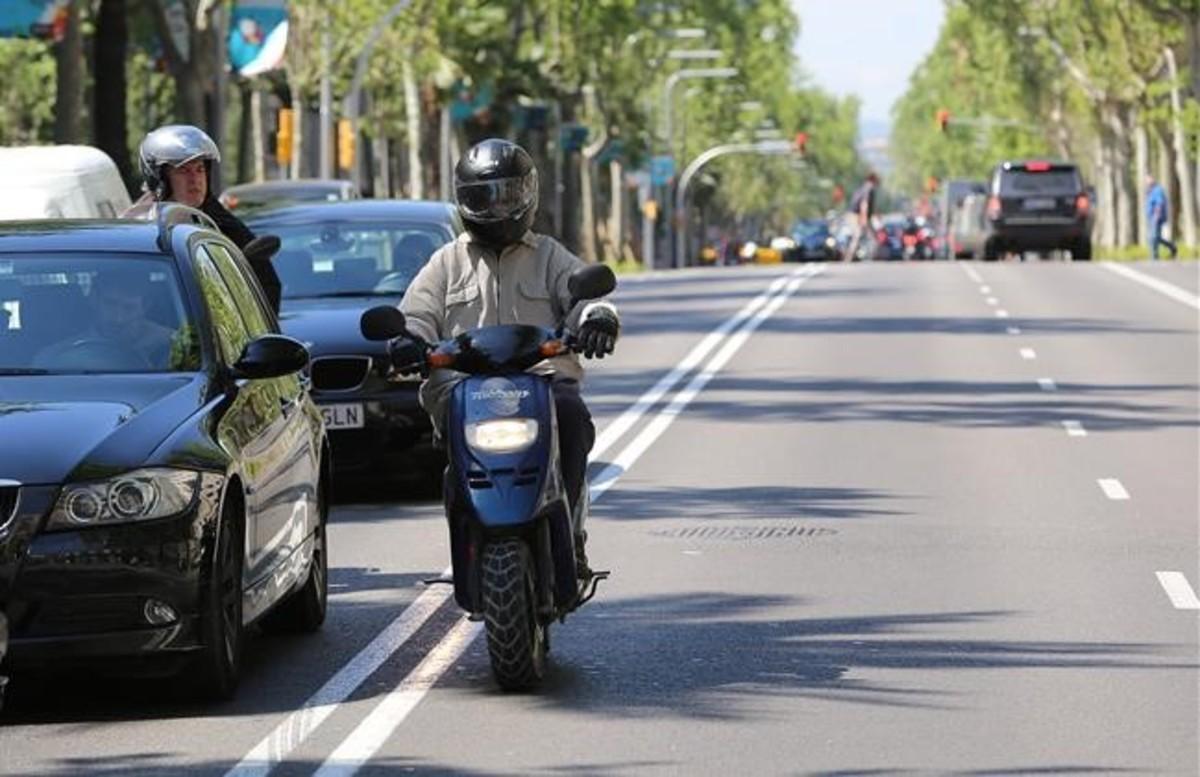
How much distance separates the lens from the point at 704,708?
34.8 ft

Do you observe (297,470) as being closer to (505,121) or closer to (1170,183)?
(505,121)

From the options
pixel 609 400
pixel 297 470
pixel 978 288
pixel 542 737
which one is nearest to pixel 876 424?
pixel 609 400

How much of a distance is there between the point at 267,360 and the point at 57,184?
29.9 ft

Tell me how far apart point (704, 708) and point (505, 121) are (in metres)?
70.5

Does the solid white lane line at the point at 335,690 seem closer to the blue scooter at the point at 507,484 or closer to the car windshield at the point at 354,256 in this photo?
the blue scooter at the point at 507,484

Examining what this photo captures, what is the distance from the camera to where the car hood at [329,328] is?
18.4m

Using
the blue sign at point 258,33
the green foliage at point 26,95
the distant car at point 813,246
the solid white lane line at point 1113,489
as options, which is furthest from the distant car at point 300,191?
the distant car at point 813,246

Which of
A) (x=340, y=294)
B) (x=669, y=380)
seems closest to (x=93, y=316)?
(x=340, y=294)

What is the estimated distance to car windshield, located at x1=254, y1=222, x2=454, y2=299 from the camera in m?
19.6

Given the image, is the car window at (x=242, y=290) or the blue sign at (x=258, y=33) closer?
the car window at (x=242, y=290)

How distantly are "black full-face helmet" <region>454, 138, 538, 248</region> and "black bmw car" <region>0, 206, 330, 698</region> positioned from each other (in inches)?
28.7

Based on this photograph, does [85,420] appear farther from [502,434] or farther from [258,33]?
[258,33]

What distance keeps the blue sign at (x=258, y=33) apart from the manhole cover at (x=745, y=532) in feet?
101

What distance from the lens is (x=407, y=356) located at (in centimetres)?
1109
